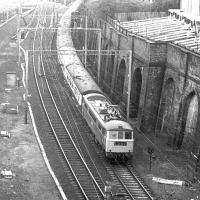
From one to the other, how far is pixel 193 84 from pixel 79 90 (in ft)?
31.5

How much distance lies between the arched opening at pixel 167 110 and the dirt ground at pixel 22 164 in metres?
8.50

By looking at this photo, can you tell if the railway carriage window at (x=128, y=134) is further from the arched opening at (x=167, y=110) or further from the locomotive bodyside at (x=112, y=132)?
the arched opening at (x=167, y=110)

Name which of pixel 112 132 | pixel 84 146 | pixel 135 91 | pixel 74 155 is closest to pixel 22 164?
pixel 74 155

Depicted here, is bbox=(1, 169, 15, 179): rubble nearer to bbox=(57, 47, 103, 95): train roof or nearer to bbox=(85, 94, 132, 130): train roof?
bbox=(85, 94, 132, 130): train roof

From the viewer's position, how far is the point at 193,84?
90.5 feet

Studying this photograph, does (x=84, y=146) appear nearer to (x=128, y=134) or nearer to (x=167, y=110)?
(x=128, y=134)

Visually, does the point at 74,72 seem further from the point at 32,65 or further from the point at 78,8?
the point at 78,8

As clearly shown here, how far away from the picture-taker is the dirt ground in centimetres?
2246

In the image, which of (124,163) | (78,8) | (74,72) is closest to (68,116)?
(74,72)

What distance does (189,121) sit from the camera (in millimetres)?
28953

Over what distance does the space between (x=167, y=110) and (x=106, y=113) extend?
545cm

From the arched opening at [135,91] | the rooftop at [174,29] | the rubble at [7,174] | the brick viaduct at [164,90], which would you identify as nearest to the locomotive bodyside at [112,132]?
the brick viaduct at [164,90]

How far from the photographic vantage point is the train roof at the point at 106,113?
26.3 m

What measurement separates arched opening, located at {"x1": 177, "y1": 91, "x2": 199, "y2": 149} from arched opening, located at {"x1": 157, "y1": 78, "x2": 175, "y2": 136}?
135cm
